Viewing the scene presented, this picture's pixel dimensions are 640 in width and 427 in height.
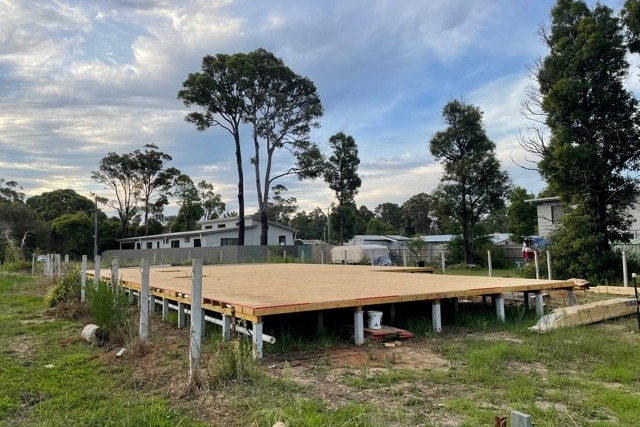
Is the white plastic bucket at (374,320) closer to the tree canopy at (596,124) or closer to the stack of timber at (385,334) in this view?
the stack of timber at (385,334)

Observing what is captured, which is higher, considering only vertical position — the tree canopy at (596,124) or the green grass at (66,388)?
the tree canopy at (596,124)

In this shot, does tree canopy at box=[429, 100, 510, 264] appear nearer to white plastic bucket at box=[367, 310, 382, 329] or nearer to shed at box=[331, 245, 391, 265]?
shed at box=[331, 245, 391, 265]

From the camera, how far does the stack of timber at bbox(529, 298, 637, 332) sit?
5.52m

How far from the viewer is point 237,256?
24656 mm

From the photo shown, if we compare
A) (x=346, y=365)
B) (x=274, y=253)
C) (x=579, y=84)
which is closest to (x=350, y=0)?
(x=579, y=84)

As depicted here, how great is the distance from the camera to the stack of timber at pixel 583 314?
5.52 m

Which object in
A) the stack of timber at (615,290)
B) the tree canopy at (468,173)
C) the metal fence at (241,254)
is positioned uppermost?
the tree canopy at (468,173)

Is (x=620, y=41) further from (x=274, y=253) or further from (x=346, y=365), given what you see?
(x=274, y=253)

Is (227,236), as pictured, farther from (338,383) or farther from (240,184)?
(338,383)

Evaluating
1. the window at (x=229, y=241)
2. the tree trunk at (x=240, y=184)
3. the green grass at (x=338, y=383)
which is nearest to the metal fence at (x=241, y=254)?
the tree trunk at (x=240, y=184)

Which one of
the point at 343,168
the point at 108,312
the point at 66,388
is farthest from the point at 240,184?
the point at 66,388

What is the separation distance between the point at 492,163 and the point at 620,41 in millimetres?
8949

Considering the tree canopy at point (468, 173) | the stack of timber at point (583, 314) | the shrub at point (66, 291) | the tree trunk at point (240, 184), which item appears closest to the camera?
the stack of timber at point (583, 314)

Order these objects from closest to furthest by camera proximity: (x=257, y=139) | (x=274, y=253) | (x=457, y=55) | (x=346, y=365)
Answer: (x=346, y=365) → (x=457, y=55) → (x=274, y=253) → (x=257, y=139)
